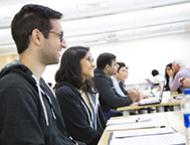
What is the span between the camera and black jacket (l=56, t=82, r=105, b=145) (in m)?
2.29

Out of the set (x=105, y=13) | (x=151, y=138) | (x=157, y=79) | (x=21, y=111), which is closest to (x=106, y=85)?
(x=151, y=138)

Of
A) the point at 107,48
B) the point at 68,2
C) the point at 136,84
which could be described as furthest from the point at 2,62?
the point at 68,2

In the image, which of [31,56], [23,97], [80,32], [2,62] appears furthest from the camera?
[2,62]

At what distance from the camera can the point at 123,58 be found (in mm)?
13234

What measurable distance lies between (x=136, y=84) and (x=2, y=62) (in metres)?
5.75

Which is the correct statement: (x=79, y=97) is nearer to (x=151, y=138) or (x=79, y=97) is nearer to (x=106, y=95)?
(x=151, y=138)

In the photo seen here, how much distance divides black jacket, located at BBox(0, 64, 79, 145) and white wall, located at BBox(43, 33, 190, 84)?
11.8 metres

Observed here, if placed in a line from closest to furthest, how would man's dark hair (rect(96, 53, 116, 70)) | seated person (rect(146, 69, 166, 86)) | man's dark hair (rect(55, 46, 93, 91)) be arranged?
man's dark hair (rect(55, 46, 93, 91)) → man's dark hair (rect(96, 53, 116, 70)) → seated person (rect(146, 69, 166, 86))

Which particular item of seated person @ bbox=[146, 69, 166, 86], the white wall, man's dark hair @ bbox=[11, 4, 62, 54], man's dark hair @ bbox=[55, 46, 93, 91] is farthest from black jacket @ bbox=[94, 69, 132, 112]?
the white wall

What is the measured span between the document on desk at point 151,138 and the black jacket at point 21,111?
1.43 ft

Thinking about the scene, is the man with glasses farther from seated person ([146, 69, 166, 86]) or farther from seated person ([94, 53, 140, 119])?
seated person ([146, 69, 166, 86])

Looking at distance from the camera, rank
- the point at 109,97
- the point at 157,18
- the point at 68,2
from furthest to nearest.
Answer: the point at 157,18 < the point at 68,2 < the point at 109,97

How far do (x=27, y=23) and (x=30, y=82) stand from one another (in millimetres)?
270

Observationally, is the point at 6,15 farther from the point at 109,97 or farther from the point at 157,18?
the point at 157,18
